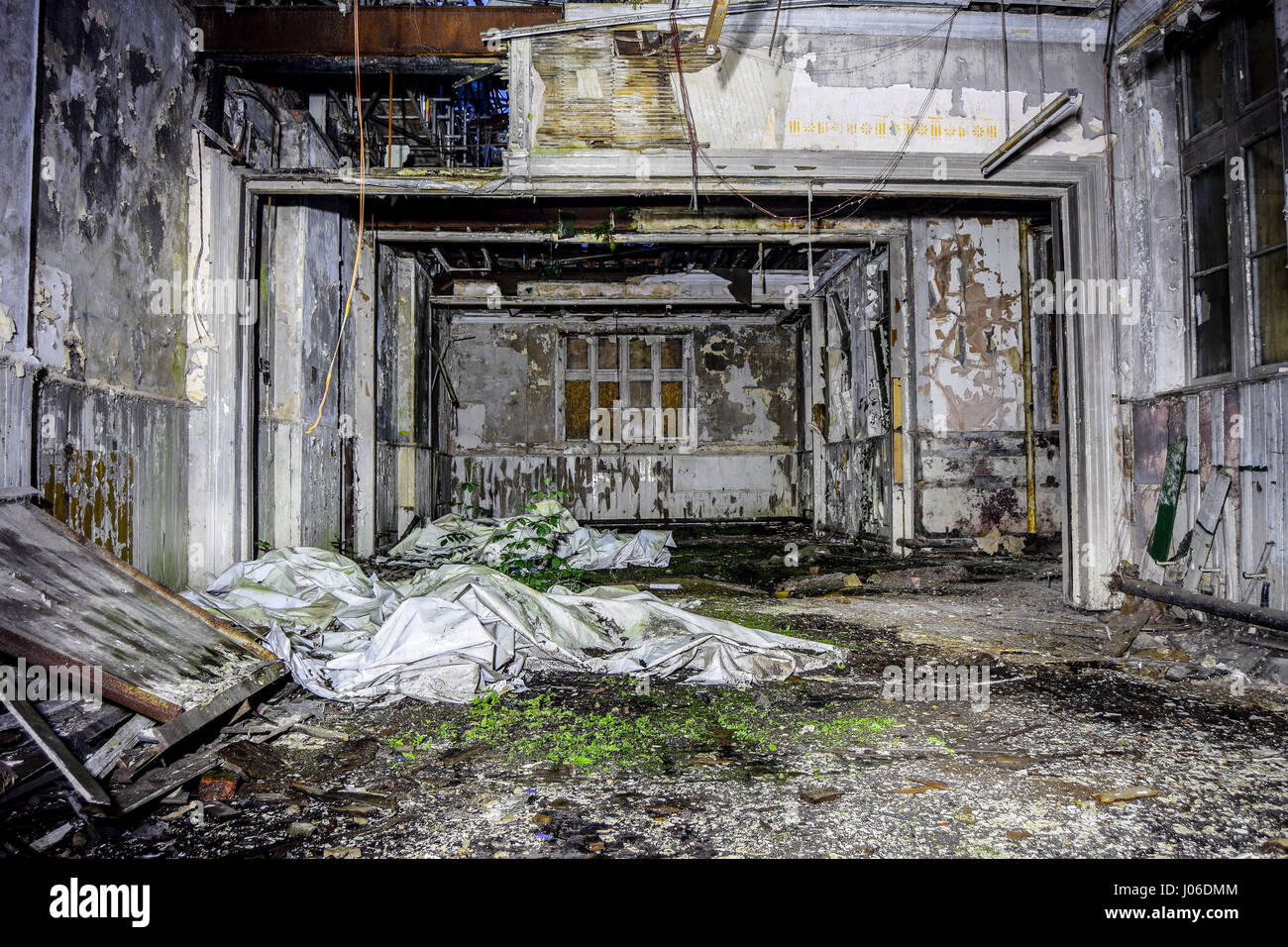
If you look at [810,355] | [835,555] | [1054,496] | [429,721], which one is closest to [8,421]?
[429,721]

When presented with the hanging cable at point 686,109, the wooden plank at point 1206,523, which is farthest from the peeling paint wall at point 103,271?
the wooden plank at point 1206,523

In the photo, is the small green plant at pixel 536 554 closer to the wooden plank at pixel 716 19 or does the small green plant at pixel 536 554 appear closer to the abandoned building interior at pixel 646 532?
the abandoned building interior at pixel 646 532

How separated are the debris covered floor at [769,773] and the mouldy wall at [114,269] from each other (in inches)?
58.5

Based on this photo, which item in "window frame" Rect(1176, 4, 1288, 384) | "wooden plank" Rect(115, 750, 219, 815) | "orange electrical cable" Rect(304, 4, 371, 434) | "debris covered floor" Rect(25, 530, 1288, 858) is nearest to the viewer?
"debris covered floor" Rect(25, 530, 1288, 858)

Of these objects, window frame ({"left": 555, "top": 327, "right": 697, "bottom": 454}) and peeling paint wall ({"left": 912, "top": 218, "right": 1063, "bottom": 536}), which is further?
window frame ({"left": 555, "top": 327, "right": 697, "bottom": 454})

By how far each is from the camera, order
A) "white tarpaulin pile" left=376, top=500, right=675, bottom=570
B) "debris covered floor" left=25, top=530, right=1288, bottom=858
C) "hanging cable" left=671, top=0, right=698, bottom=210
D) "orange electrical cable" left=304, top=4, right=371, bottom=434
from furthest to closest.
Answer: "white tarpaulin pile" left=376, top=500, right=675, bottom=570
"orange electrical cable" left=304, top=4, right=371, bottom=434
"hanging cable" left=671, top=0, right=698, bottom=210
"debris covered floor" left=25, top=530, right=1288, bottom=858

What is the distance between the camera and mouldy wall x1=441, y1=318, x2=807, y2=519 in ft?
39.8

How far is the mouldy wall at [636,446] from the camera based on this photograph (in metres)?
12.1

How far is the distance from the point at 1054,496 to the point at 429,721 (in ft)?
22.7

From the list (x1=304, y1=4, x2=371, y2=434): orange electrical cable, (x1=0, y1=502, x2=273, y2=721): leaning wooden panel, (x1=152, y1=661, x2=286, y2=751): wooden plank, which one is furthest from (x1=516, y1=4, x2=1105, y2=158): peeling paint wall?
(x1=152, y1=661, x2=286, y2=751): wooden plank

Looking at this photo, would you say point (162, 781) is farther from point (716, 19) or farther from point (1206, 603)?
point (1206, 603)

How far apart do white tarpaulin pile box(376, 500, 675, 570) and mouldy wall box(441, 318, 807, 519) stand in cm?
367

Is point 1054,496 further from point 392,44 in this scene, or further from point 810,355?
point 392,44

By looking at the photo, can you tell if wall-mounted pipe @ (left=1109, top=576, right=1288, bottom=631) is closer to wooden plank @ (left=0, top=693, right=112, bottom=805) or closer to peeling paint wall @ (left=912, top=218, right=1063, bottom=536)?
peeling paint wall @ (left=912, top=218, right=1063, bottom=536)
